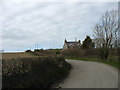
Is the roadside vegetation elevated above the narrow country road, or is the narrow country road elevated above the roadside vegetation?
the roadside vegetation

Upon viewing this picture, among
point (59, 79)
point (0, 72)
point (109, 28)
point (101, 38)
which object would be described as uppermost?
point (109, 28)

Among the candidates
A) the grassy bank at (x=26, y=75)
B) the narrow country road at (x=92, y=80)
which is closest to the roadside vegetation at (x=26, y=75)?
the grassy bank at (x=26, y=75)

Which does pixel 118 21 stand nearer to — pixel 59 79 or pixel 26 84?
pixel 59 79

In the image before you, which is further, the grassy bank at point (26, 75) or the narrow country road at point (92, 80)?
the narrow country road at point (92, 80)

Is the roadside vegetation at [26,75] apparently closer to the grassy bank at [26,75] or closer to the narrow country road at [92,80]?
the grassy bank at [26,75]

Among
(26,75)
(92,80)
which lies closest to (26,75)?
(26,75)

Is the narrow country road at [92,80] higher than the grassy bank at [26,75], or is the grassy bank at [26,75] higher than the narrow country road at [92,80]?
the grassy bank at [26,75]

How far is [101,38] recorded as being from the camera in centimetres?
3653

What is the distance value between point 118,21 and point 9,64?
29.3m

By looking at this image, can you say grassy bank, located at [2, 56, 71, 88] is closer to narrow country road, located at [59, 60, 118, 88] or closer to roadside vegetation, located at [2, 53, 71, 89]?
roadside vegetation, located at [2, 53, 71, 89]

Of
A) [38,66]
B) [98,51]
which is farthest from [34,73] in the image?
[98,51]

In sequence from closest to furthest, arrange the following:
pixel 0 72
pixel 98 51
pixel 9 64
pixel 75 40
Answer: pixel 0 72
pixel 9 64
pixel 98 51
pixel 75 40

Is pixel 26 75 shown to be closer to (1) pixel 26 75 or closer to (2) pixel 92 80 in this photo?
(1) pixel 26 75

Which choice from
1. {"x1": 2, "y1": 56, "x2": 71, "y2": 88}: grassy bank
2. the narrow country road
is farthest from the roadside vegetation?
the narrow country road
